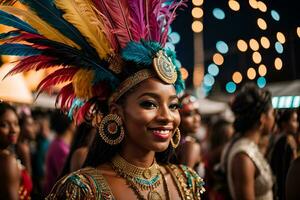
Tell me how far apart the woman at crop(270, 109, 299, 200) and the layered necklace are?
2.56 meters

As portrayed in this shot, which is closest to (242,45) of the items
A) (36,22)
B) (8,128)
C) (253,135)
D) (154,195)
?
(154,195)

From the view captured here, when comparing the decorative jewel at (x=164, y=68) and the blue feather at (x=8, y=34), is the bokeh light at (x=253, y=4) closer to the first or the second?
the decorative jewel at (x=164, y=68)

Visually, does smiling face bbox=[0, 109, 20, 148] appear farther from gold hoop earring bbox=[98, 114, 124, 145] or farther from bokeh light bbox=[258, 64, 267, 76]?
bokeh light bbox=[258, 64, 267, 76]

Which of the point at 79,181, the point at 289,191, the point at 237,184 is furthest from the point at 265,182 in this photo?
the point at 79,181

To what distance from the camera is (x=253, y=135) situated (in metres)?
5.00

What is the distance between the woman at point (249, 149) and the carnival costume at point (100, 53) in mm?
1603

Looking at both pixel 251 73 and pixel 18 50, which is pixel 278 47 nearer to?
pixel 251 73

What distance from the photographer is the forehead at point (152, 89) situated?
2.91 m

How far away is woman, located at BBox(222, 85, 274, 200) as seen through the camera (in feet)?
15.3

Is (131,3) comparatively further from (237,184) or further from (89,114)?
(237,184)

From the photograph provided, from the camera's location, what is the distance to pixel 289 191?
134 inches

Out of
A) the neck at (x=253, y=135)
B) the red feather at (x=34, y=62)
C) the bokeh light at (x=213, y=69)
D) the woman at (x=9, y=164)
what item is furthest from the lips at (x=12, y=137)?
the neck at (x=253, y=135)

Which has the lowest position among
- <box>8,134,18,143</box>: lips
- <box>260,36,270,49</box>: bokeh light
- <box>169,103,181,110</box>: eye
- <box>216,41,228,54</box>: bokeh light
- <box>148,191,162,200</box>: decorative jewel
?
<box>8,134,18,143</box>: lips

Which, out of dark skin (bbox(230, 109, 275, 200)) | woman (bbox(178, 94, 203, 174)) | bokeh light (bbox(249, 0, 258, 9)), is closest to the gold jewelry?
bokeh light (bbox(249, 0, 258, 9))
